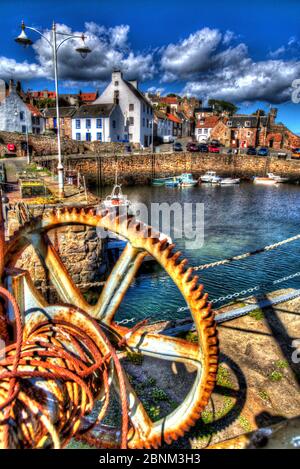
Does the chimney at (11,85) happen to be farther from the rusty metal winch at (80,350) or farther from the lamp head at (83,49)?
the rusty metal winch at (80,350)

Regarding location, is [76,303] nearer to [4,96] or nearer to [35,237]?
[35,237]

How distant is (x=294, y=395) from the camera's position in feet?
13.7

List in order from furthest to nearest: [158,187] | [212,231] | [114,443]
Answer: [158,187]
[212,231]
[114,443]

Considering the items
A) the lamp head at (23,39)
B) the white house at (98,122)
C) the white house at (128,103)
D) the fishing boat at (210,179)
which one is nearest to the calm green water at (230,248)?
the fishing boat at (210,179)

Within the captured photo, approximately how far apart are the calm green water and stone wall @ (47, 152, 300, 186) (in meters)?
8.84

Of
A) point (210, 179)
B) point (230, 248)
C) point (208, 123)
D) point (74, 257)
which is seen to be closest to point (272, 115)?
point (208, 123)

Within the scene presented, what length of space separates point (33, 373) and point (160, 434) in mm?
1327

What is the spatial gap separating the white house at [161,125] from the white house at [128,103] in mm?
11876

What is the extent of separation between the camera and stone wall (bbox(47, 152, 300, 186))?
51.7 m

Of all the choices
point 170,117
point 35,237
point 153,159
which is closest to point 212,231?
point 35,237
